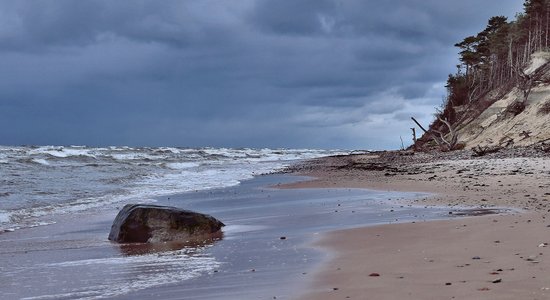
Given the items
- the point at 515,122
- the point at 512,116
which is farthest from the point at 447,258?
the point at 512,116

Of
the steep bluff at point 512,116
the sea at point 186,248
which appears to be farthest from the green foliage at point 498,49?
the sea at point 186,248

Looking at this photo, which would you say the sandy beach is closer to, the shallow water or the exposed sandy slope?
the shallow water

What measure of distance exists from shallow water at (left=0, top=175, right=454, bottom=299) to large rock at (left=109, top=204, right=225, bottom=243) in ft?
1.12

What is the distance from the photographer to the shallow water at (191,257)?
5559 millimetres

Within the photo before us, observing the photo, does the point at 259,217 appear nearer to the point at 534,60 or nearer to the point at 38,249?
the point at 38,249

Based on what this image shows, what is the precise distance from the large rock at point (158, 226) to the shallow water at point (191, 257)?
1.12 ft

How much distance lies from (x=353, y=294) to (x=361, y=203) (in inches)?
346

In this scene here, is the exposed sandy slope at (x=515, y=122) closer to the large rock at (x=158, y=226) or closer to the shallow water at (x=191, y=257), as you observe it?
the shallow water at (x=191, y=257)

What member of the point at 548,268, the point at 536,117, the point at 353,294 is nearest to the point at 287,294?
the point at 353,294

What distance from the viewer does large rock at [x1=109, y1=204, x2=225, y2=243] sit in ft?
31.3

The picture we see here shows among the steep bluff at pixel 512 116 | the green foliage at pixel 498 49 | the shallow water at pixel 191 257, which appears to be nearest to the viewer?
the shallow water at pixel 191 257

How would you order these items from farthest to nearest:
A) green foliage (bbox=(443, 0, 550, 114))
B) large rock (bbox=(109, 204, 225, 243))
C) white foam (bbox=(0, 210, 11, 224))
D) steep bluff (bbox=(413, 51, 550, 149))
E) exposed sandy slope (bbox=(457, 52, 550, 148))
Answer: green foliage (bbox=(443, 0, 550, 114)), steep bluff (bbox=(413, 51, 550, 149)), exposed sandy slope (bbox=(457, 52, 550, 148)), white foam (bbox=(0, 210, 11, 224)), large rock (bbox=(109, 204, 225, 243))

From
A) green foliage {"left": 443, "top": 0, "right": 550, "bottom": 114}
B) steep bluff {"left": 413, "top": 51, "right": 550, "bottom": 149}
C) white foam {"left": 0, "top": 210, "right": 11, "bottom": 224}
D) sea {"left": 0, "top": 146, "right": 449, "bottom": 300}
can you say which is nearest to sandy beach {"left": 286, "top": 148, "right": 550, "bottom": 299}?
sea {"left": 0, "top": 146, "right": 449, "bottom": 300}

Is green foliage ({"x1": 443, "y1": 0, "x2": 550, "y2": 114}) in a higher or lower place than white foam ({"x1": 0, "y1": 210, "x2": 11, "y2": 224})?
higher
